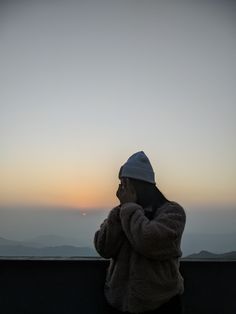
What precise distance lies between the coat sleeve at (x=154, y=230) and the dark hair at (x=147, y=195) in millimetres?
70

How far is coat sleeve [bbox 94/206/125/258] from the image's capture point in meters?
1.99

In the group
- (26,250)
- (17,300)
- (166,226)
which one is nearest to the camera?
(166,226)

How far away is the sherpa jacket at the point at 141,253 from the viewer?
6.20ft

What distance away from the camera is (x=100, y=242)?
201 centimetres

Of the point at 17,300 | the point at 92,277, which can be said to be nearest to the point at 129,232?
the point at 92,277

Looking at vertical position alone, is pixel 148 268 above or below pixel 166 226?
below

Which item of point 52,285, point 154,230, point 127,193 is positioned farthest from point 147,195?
point 52,285

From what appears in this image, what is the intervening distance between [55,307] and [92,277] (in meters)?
0.30

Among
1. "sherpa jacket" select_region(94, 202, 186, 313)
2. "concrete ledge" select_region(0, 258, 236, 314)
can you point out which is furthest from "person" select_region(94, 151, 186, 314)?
Result: "concrete ledge" select_region(0, 258, 236, 314)

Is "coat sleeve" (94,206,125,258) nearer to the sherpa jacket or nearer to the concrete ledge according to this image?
the sherpa jacket

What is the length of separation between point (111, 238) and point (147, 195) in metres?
0.26

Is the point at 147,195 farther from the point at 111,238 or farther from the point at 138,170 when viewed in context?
the point at 111,238

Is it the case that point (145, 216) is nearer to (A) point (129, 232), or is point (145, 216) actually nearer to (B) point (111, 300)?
(A) point (129, 232)

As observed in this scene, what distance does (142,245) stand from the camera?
6.15ft
